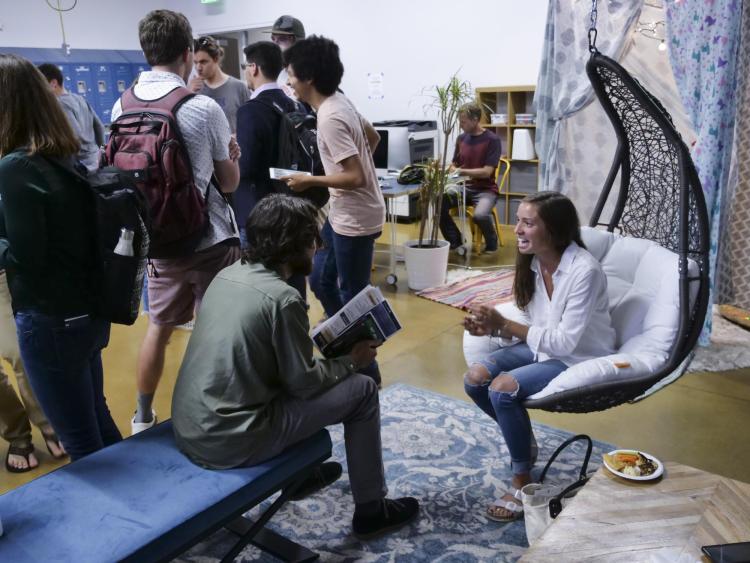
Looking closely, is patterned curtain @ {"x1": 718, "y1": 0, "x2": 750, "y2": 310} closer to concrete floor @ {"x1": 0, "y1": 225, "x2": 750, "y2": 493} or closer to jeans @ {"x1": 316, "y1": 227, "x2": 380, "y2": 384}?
concrete floor @ {"x1": 0, "y1": 225, "x2": 750, "y2": 493}

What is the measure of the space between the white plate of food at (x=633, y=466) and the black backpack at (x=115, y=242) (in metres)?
1.36

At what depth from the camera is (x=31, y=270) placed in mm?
1665

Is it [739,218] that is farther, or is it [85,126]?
[85,126]

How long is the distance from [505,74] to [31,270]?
5646mm

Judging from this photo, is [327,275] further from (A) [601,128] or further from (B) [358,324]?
(A) [601,128]

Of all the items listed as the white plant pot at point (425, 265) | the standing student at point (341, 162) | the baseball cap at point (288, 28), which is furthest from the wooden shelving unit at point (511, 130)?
the standing student at point (341, 162)

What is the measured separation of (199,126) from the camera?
7.18 feet

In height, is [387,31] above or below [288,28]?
above

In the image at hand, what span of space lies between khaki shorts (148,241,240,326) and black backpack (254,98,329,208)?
0.62 metres

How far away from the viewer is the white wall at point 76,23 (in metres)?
7.24

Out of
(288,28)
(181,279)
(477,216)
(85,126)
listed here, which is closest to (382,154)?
(477,216)

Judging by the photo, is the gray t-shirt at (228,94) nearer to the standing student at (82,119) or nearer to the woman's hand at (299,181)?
the standing student at (82,119)

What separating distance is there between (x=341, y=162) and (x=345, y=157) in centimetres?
4

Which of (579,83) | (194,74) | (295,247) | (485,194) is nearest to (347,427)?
(295,247)
